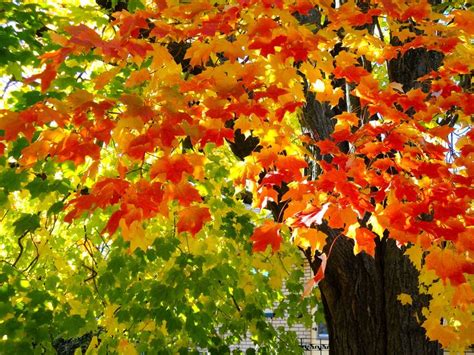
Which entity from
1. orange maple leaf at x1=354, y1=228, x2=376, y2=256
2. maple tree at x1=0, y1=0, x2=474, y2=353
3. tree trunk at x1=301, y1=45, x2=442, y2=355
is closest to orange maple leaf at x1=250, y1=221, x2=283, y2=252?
maple tree at x1=0, y1=0, x2=474, y2=353

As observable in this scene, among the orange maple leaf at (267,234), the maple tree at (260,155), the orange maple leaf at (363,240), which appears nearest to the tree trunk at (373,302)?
the maple tree at (260,155)

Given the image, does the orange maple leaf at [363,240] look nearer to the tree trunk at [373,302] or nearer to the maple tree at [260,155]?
the maple tree at [260,155]

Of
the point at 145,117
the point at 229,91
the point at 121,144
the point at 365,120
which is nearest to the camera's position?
the point at 145,117

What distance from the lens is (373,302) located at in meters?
5.09

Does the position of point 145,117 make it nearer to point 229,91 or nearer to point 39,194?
point 229,91

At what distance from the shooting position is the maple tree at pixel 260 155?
127 inches

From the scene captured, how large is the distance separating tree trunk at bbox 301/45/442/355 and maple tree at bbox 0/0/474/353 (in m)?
0.01

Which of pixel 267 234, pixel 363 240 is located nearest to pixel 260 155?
pixel 267 234

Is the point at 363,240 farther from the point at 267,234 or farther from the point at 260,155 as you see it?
the point at 260,155

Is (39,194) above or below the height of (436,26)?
below

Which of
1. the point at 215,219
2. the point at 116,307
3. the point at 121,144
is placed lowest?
the point at 116,307

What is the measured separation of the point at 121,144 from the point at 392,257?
2863mm

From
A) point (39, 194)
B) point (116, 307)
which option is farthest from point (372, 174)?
point (116, 307)

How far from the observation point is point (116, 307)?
6957 millimetres
